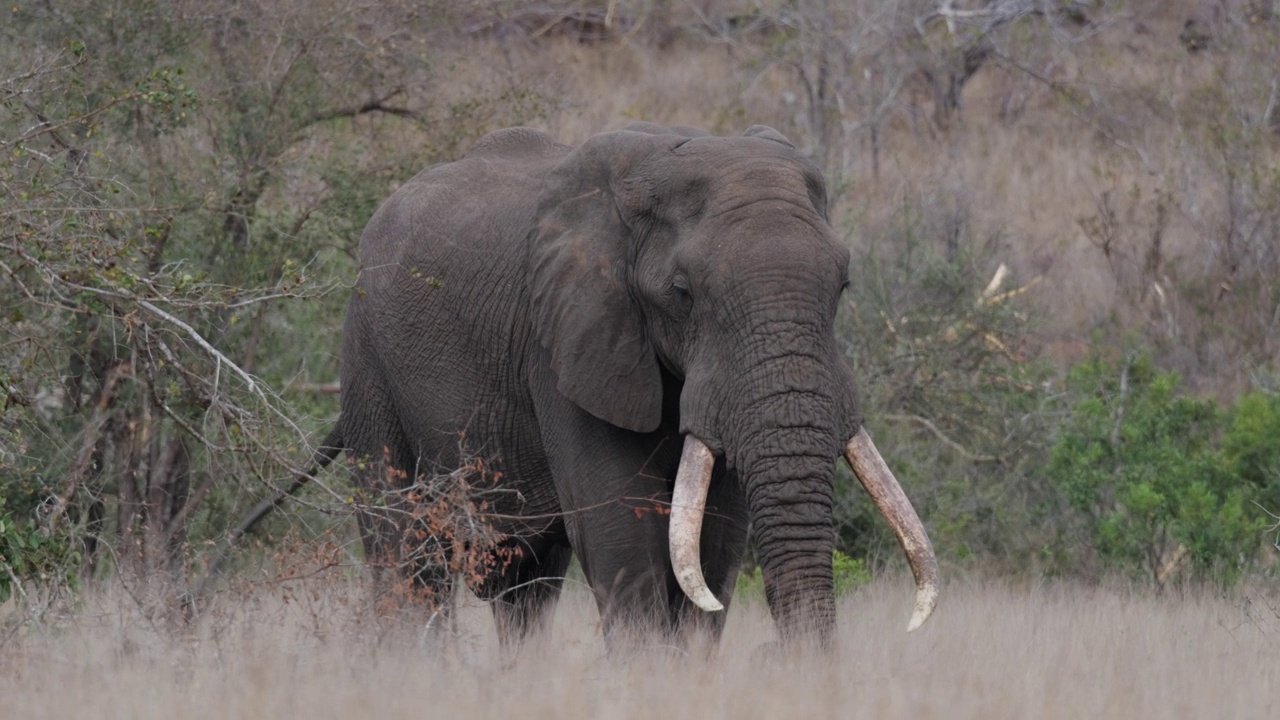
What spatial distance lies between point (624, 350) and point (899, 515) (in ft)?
3.55

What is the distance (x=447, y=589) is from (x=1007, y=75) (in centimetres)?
2100

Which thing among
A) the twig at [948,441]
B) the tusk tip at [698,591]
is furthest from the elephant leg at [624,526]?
the twig at [948,441]

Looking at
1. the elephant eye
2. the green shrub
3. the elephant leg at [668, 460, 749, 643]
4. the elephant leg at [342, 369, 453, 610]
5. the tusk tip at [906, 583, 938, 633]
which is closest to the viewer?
the tusk tip at [906, 583, 938, 633]

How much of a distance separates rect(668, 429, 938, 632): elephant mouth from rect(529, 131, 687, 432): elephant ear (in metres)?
0.34

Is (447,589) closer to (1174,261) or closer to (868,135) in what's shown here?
(1174,261)

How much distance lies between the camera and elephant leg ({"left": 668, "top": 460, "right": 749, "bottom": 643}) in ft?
22.3

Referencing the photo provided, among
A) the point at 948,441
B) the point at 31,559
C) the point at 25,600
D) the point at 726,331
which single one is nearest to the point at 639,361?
the point at 726,331

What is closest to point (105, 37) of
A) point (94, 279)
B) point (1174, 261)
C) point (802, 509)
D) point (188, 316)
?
point (188, 316)

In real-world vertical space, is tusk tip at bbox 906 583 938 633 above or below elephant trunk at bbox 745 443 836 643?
below

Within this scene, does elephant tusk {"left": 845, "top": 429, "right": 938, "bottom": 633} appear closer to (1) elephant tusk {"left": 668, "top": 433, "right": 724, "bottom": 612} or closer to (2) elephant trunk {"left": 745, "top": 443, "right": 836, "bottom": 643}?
(2) elephant trunk {"left": 745, "top": 443, "right": 836, "bottom": 643}

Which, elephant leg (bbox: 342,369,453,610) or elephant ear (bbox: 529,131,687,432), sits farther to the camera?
elephant leg (bbox: 342,369,453,610)

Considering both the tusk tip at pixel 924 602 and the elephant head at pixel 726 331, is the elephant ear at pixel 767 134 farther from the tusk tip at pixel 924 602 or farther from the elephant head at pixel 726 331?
the tusk tip at pixel 924 602

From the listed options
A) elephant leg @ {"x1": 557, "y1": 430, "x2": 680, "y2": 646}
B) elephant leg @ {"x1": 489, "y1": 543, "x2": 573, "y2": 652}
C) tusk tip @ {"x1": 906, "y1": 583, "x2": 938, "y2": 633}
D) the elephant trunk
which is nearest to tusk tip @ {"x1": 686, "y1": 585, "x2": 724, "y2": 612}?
the elephant trunk

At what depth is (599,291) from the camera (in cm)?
664
